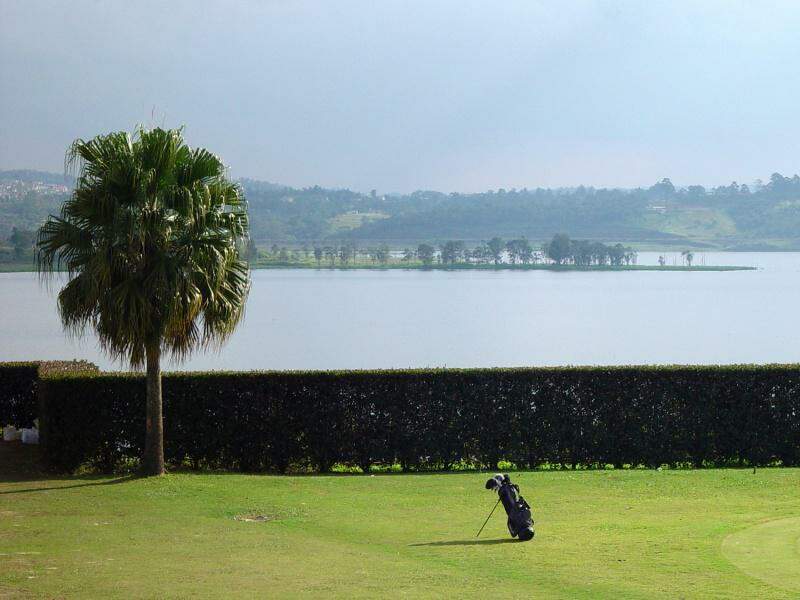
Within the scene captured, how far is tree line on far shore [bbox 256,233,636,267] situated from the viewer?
498 ft

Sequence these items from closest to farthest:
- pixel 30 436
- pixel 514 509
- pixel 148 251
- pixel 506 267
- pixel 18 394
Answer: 1. pixel 514 509
2. pixel 148 251
3. pixel 30 436
4. pixel 18 394
5. pixel 506 267

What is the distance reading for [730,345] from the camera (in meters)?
64.2

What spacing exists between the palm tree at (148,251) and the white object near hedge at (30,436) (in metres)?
3.48

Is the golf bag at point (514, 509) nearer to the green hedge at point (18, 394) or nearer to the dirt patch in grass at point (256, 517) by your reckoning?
the dirt patch in grass at point (256, 517)

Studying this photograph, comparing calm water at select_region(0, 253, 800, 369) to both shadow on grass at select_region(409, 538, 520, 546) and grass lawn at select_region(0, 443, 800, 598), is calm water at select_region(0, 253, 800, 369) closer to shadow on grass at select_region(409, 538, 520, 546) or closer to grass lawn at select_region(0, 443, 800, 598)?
grass lawn at select_region(0, 443, 800, 598)

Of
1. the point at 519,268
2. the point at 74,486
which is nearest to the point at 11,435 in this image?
the point at 74,486

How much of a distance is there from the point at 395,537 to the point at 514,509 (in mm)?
1355

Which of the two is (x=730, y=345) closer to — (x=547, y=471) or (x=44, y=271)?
(x=547, y=471)

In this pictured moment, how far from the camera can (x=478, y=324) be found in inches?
3083

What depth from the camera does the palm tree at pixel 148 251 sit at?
14.7 m

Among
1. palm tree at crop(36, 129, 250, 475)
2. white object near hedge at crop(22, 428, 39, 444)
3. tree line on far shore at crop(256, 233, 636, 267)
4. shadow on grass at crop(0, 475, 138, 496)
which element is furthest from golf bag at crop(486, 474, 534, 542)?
tree line on far shore at crop(256, 233, 636, 267)

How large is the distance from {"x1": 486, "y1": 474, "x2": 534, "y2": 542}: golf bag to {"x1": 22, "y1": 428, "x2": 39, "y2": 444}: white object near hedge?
10533 mm

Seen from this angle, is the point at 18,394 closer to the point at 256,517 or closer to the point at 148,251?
the point at 148,251

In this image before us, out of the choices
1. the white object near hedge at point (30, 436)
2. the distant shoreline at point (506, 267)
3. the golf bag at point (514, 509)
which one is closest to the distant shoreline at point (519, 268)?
the distant shoreline at point (506, 267)
